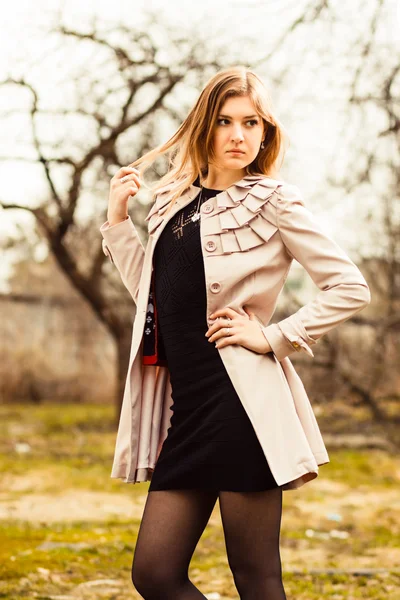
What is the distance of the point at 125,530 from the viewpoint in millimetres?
5668

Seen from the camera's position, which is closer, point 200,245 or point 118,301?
point 200,245

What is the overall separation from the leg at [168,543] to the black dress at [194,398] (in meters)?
0.05

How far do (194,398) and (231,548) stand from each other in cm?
43

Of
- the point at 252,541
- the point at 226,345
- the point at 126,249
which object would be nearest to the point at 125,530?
the point at 126,249

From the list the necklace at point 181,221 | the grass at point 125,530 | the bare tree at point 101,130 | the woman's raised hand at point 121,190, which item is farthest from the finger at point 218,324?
the bare tree at point 101,130

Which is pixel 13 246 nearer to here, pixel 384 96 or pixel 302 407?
pixel 384 96

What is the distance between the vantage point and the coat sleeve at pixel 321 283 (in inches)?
93.7

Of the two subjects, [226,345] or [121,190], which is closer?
→ [226,345]

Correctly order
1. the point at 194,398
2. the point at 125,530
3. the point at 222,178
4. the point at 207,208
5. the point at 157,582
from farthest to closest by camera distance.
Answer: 1. the point at 125,530
2. the point at 222,178
3. the point at 207,208
4. the point at 194,398
5. the point at 157,582

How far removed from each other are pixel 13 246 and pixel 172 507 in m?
10.7

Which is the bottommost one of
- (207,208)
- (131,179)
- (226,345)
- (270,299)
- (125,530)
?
(125,530)

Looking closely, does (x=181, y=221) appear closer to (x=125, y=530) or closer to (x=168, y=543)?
(x=168, y=543)

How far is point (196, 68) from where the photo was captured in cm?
885

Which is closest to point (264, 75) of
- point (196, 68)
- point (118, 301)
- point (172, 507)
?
point (196, 68)
